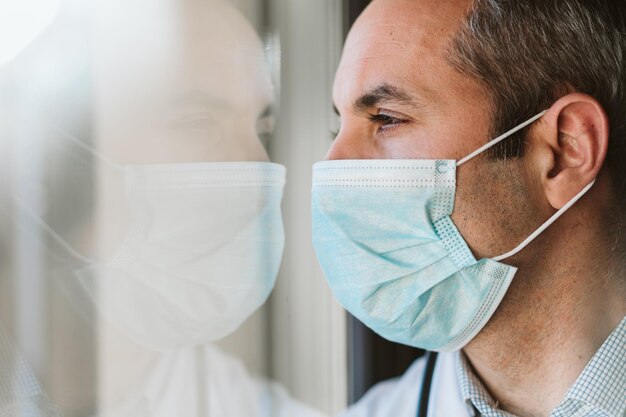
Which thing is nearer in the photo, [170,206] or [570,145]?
[170,206]

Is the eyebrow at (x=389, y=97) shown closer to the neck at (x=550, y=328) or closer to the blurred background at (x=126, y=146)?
the blurred background at (x=126, y=146)

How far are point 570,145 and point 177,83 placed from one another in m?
0.60

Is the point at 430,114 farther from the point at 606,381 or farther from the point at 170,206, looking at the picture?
the point at 606,381

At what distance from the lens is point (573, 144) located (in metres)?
1.04

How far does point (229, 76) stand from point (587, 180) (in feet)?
1.87

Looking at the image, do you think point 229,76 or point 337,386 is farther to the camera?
point 337,386

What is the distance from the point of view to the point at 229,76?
1001 mm

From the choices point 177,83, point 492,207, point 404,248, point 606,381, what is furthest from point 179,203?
point 606,381

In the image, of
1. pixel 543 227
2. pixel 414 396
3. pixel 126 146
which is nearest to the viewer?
pixel 126 146

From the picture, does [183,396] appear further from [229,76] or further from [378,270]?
[229,76]

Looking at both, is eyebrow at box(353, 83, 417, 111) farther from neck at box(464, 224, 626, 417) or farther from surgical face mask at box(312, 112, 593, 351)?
neck at box(464, 224, 626, 417)

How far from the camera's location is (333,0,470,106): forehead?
40.4 inches

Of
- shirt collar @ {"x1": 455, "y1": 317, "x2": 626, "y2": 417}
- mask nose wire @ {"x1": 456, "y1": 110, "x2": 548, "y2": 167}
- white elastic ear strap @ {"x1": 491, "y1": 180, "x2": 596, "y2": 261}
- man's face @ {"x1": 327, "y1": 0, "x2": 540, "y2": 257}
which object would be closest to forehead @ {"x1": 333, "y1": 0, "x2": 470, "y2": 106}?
man's face @ {"x1": 327, "y1": 0, "x2": 540, "y2": 257}

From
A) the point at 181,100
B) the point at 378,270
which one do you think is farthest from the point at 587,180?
the point at 181,100
